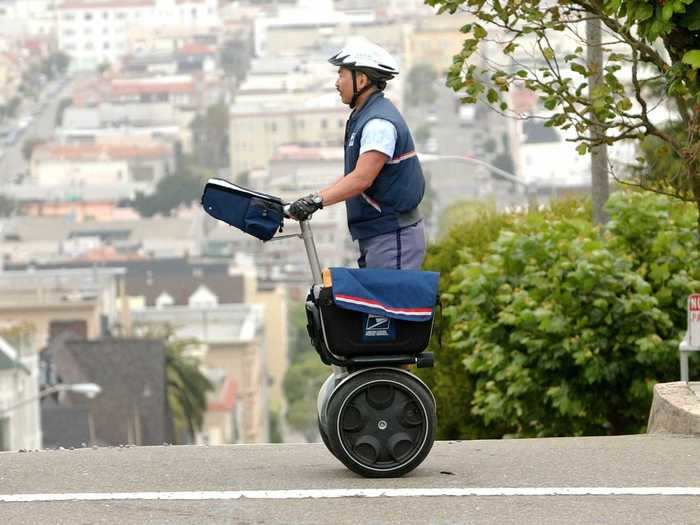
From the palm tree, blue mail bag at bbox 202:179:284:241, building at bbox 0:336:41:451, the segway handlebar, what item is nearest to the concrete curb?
the segway handlebar

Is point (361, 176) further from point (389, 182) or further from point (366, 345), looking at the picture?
point (366, 345)

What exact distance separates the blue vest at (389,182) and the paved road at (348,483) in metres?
1.02

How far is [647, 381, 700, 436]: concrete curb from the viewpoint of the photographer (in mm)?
9977

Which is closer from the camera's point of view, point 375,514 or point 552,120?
point 375,514

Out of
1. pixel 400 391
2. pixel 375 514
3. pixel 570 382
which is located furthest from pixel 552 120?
pixel 375 514

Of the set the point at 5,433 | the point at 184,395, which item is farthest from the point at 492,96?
the point at 184,395

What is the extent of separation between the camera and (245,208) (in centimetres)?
824

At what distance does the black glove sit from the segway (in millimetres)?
48

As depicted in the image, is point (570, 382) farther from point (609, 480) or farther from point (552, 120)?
point (609, 480)

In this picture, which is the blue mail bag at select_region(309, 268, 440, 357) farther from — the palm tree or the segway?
the palm tree

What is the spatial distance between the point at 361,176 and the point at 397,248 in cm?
35

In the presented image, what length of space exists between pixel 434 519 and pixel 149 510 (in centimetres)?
104

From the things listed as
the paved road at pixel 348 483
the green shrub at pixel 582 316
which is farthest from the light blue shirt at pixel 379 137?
the green shrub at pixel 582 316

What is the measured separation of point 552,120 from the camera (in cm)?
1171
